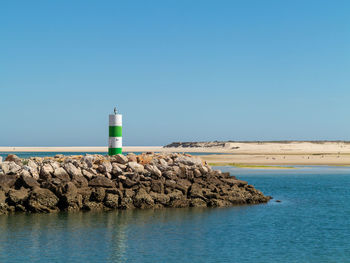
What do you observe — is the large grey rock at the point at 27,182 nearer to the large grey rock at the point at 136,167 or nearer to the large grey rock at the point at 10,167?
the large grey rock at the point at 10,167

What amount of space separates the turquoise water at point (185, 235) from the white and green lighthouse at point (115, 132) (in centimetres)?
668

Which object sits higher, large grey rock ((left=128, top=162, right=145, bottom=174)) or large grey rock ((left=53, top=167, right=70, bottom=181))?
large grey rock ((left=128, top=162, right=145, bottom=174))

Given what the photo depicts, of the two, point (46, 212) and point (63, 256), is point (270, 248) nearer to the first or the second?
point (63, 256)

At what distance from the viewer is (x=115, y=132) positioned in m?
28.7

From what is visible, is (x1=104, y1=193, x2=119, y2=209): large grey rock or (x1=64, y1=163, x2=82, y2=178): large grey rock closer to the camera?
(x1=104, y1=193, x2=119, y2=209): large grey rock

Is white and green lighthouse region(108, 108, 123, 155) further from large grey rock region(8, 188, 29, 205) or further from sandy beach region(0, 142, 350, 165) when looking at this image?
sandy beach region(0, 142, 350, 165)

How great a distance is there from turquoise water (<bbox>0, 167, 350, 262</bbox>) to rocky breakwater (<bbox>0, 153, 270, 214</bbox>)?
36.5 inches

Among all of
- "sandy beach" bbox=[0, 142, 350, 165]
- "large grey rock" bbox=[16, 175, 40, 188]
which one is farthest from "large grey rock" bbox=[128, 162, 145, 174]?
"sandy beach" bbox=[0, 142, 350, 165]

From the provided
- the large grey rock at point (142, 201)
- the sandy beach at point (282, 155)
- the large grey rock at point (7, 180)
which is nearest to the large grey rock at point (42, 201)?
the large grey rock at point (7, 180)

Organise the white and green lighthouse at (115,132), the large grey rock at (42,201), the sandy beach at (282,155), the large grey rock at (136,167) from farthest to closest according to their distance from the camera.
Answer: the sandy beach at (282,155)
the white and green lighthouse at (115,132)
the large grey rock at (136,167)
the large grey rock at (42,201)

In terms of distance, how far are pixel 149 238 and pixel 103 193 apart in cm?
638

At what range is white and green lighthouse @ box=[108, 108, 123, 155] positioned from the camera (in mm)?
28484

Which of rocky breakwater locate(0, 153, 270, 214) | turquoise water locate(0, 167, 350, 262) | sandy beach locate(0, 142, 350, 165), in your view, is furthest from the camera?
sandy beach locate(0, 142, 350, 165)

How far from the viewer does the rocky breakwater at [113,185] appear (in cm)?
2295
